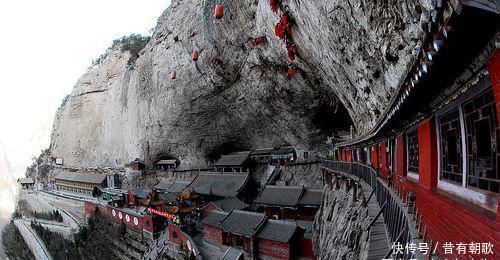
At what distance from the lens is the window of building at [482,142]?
12.4 feet

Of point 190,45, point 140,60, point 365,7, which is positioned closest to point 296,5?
point 365,7

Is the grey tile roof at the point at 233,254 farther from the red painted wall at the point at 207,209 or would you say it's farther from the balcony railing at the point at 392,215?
the balcony railing at the point at 392,215

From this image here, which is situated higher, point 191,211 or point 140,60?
point 140,60

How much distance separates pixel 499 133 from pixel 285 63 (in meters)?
17.5

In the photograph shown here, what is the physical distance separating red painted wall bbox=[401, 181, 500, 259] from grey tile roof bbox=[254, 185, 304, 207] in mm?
16320

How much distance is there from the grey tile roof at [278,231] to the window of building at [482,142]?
12974 millimetres

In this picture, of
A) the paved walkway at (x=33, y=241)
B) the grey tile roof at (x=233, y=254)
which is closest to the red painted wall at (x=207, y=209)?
the grey tile roof at (x=233, y=254)

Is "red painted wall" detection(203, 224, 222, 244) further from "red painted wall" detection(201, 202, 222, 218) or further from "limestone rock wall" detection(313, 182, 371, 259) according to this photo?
"limestone rock wall" detection(313, 182, 371, 259)

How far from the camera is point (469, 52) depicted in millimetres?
3137

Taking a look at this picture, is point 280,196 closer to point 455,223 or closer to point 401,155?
point 401,155

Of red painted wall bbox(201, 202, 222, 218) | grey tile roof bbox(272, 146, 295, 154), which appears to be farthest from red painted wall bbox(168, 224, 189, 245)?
grey tile roof bbox(272, 146, 295, 154)

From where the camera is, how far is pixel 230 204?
2456 centimetres

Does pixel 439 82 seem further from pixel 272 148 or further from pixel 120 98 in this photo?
pixel 120 98

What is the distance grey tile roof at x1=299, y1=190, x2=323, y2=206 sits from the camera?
70.5ft
